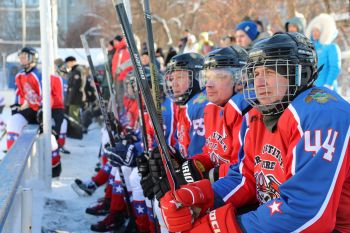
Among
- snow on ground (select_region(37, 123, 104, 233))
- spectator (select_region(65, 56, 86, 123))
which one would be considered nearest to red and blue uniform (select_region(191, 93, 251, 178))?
snow on ground (select_region(37, 123, 104, 233))

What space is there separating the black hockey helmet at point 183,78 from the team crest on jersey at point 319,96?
174 cm

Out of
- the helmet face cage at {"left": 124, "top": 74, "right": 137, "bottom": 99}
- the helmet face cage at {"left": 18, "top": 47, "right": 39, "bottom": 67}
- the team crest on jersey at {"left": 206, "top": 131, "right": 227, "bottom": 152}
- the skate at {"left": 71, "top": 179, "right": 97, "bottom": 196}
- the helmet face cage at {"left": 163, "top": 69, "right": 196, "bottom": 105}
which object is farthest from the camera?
the helmet face cage at {"left": 18, "top": 47, "right": 39, "bottom": 67}

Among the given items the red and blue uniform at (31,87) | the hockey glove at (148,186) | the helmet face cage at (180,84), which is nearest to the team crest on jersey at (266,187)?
the hockey glove at (148,186)

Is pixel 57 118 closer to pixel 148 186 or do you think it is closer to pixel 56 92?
pixel 56 92

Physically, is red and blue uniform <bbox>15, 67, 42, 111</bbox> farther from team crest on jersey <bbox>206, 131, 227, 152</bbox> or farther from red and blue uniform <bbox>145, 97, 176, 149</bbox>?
team crest on jersey <bbox>206, 131, 227, 152</bbox>

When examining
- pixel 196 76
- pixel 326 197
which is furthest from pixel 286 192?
pixel 196 76

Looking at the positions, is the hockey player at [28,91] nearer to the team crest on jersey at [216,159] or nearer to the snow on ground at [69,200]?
the snow on ground at [69,200]

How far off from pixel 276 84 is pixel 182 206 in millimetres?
649

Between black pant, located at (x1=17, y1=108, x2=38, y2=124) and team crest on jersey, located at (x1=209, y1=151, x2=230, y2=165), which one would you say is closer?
team crest on jersey, located at (x1=209, y1=151, x2=230, y2=165)

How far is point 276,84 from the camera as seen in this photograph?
7.14 feet

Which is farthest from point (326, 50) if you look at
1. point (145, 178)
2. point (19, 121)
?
point (19, 121)

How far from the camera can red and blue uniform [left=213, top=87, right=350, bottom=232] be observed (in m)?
1.87

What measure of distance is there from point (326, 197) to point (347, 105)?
0.35 meters

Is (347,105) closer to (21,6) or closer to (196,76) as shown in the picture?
(196,76)
